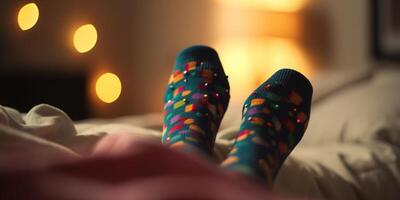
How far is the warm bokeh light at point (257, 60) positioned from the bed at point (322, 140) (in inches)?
30.1

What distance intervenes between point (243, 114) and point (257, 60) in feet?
5.63

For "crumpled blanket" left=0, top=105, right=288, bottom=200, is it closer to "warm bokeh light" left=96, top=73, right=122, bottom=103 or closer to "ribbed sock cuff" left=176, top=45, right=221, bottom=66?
"ribbed sock cuff" left=176, top=45, right=221, bottom=66

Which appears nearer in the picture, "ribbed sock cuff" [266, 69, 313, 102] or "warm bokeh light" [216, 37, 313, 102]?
"ribbed sock cuff" [266, 69, 313, 102]

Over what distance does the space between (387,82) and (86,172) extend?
4.25 feet

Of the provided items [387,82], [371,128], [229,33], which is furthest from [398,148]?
[229,33]

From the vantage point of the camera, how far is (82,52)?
10.8ft

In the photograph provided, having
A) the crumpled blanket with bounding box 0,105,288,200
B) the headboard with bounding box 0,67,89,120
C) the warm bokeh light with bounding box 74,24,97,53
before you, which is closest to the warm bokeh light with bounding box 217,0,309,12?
the warm bokeh light with bounding box 74,24,97,53

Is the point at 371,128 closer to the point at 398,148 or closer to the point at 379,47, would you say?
the point at 398,148

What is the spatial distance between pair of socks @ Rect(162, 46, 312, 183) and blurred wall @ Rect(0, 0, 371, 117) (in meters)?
1.48

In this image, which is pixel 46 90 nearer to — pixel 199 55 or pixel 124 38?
pixel 124 38

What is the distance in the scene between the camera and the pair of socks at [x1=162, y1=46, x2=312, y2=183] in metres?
0.77

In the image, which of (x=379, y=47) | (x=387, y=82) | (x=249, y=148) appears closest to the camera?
(x=249, y=148)

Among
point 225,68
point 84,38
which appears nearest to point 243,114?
point 225,68

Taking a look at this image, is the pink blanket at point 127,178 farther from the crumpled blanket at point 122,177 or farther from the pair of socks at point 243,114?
the pair of socks at point 243,114
